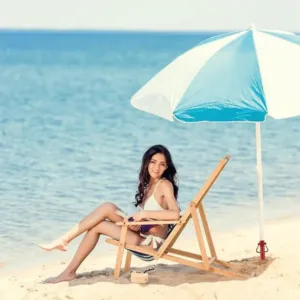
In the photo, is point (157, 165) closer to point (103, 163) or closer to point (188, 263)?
point (188, 263)

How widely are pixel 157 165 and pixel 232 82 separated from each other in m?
0.86

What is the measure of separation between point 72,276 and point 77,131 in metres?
12.1

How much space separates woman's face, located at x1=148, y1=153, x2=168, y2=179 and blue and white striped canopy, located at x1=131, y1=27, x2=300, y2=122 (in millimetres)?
398

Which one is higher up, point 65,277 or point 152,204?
point 152,204

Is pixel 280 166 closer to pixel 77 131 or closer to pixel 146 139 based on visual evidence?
pixel 146 139

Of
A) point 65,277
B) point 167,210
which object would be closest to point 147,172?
point 167,210

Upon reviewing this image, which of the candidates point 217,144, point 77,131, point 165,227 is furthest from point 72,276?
point 77,131

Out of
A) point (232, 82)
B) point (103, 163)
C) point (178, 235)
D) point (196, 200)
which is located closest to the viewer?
point (232, 82)

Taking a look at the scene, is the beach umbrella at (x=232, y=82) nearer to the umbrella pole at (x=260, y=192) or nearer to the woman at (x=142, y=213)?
the umbrella pole at (x=260, y=192)

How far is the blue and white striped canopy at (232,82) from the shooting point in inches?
250

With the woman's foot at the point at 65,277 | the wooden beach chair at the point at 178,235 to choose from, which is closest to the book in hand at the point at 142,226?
the wooden beach chair at the point at 178,235

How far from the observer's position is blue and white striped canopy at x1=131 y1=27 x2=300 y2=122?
6340 mm

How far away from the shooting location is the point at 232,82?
6.51 meters

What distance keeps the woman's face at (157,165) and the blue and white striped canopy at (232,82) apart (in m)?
0.40
